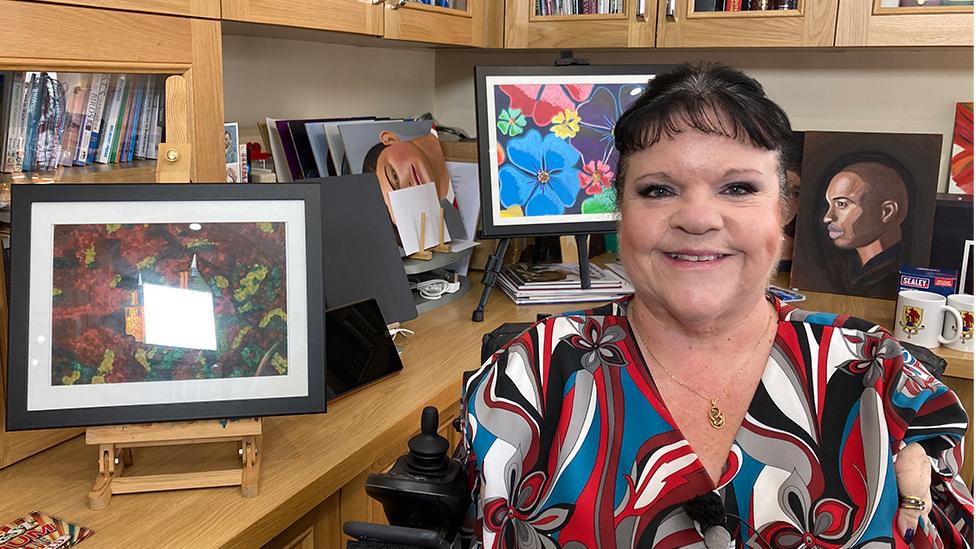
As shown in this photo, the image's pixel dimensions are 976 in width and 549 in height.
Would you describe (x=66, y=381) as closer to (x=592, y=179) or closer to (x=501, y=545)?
(x=501, y=545)

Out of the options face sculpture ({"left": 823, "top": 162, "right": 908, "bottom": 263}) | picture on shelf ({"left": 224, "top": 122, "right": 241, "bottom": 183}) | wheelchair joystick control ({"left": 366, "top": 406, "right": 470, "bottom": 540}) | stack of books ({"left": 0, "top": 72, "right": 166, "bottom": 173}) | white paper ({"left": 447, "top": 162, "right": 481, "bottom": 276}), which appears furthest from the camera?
white paper ({"left": 447, "top": 162, "right": 481, "bottom": 276})

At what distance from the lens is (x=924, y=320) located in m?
1.95

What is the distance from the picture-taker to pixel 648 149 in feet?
3.58

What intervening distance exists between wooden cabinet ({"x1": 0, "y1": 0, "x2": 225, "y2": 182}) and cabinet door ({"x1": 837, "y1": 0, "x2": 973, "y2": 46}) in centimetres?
158

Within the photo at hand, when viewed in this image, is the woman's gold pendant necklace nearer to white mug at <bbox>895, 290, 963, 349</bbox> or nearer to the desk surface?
the desk surface

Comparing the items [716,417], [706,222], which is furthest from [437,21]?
[716,417]

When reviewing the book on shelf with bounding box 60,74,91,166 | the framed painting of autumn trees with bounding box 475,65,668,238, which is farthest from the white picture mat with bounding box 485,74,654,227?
the book on shelf with bounding box 60,74,91,166

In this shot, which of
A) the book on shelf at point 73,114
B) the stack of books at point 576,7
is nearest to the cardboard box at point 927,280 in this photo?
the stack of books at point 576,7

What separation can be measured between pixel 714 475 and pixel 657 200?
14.4 inches

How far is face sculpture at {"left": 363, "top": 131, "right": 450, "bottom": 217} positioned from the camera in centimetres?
206

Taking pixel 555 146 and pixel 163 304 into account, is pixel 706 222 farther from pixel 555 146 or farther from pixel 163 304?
pixel 555 146

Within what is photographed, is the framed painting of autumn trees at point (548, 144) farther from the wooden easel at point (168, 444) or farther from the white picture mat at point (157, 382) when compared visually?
the wooden easel at point (168, 444)

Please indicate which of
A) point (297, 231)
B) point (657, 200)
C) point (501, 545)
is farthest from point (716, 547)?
point (297, 231)

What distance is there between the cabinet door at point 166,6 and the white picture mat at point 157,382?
1.04 ft
